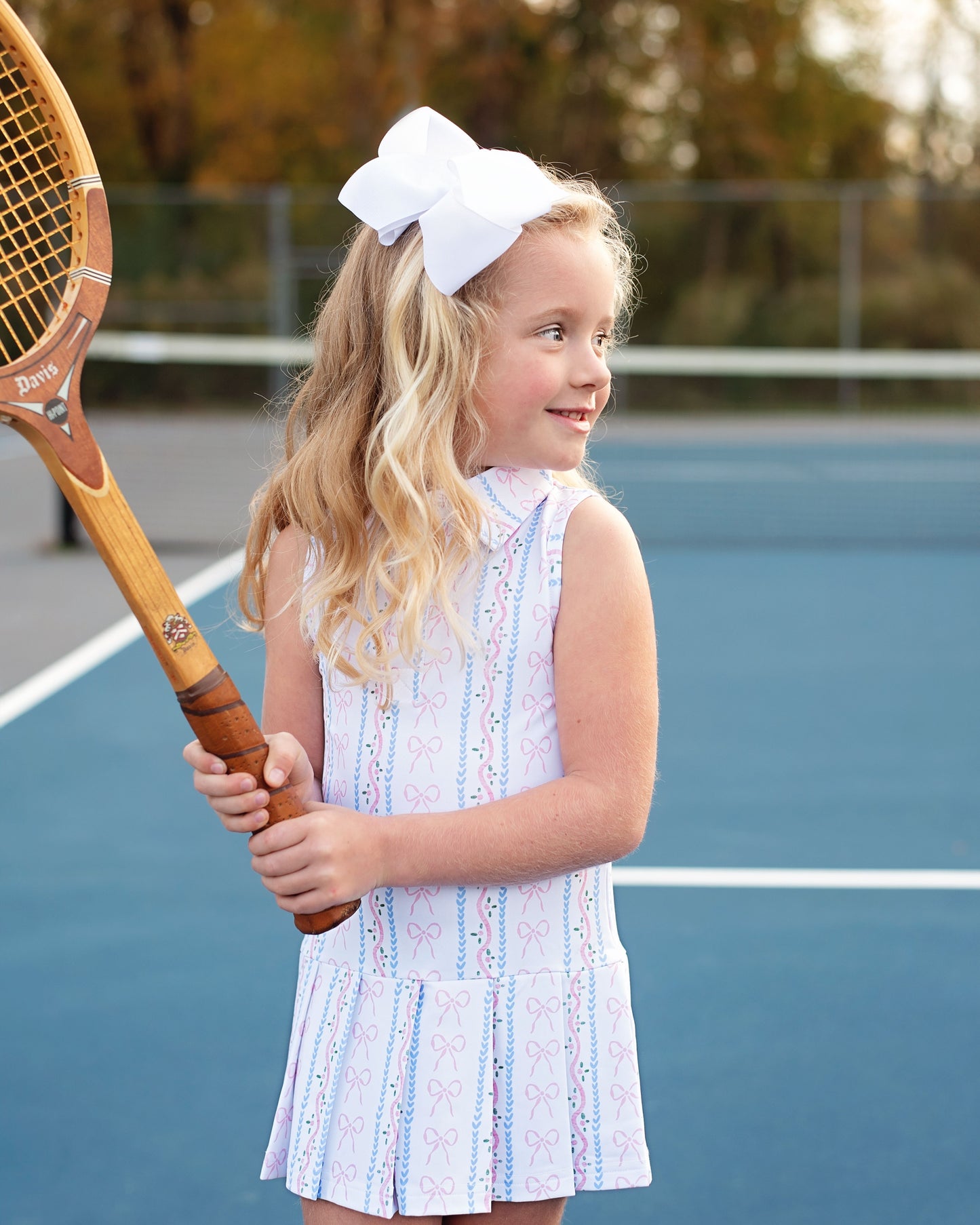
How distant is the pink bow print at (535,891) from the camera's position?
166 centimetres

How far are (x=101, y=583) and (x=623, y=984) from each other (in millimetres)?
6789

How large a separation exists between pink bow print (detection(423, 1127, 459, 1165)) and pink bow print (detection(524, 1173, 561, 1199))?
9 cm

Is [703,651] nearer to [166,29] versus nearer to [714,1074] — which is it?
[714,1074]

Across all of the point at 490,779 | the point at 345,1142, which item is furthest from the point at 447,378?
the point at 345,1142

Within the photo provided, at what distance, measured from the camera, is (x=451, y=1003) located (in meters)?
1.63

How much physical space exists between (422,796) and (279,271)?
1621cm

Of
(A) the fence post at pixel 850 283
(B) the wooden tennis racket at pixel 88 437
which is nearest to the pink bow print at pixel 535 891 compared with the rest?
(B) the wooden tennis racket at pixel 88 437

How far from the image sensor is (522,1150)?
1627 millimetres

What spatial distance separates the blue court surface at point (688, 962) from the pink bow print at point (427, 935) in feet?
3.97

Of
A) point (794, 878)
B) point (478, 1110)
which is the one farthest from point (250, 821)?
point (794, 878)

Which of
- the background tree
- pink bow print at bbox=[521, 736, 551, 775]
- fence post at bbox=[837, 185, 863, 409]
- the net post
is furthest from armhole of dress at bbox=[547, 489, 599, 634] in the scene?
the background tree

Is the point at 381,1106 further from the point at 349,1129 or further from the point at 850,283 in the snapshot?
the point at 850,283

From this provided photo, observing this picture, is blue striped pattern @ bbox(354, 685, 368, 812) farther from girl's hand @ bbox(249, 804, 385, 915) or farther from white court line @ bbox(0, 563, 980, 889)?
white court line @ bbox(0, 563, 980, 889)

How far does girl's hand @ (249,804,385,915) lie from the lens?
1.51 meters
